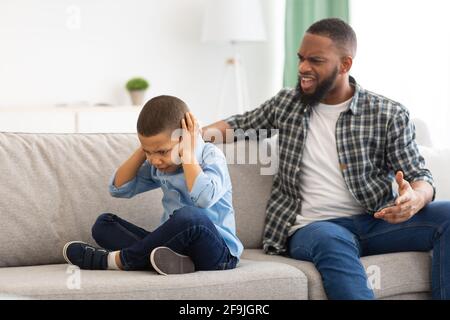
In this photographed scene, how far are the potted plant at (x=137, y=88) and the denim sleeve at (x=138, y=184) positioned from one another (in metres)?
2.89

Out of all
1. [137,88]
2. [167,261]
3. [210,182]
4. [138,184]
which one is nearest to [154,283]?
[167,261]

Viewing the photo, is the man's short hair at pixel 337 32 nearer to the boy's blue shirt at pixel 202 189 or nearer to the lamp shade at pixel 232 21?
the boy's blue shirt at pixel 202 189

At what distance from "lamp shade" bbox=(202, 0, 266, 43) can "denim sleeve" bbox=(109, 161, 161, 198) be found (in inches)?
113

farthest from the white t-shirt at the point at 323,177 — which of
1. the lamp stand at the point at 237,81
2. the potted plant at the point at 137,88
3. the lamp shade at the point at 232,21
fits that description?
the lamp stand at the point at 237,81

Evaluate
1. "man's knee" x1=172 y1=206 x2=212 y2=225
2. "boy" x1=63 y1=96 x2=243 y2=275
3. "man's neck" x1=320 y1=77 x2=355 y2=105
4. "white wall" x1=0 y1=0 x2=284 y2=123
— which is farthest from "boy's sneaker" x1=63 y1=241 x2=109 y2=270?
"white wall" x1=0 y1=0 x2=284 y2=123

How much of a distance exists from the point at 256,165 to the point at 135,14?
2.89 m

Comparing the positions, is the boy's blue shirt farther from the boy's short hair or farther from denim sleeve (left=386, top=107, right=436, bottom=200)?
denim sleeve (left=386, top=107, right=436, bottom=200)

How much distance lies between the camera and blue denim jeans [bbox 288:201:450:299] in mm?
2291

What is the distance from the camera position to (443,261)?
245 cm

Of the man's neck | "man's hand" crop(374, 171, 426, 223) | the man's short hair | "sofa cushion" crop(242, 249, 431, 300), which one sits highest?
the man's short hair

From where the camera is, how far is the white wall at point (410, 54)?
4164 millimetres

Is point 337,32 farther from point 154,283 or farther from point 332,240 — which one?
point 154,283
